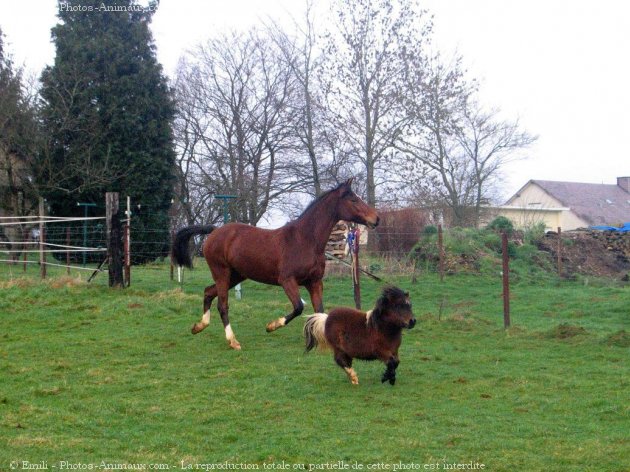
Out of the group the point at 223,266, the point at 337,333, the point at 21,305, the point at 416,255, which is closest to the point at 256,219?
the point at 416,255

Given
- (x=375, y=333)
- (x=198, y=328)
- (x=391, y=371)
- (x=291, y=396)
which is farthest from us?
(x=198, y=328)

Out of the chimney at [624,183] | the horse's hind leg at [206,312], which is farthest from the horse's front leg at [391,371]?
the chimney at [624,183]

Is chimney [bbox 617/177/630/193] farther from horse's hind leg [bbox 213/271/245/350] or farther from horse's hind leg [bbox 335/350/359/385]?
horse's hind leg [bbox 335/350/359/385]

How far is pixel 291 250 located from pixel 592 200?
50.3 metres

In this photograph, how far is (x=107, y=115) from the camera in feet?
95.8

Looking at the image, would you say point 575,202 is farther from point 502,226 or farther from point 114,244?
point 114,244

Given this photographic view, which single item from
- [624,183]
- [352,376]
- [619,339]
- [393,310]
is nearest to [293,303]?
[352,376]

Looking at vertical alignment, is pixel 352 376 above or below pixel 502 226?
below

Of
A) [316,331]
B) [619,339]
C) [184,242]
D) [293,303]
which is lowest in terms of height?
[619,339]

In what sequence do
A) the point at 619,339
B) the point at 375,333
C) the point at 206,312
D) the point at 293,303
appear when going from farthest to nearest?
1. the point at 206,312
2. the point at 619,339
3. the point at 293,303
4. the point at 375,333

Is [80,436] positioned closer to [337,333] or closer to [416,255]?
[337,333]

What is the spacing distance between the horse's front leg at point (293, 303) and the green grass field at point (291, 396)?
0.34 m

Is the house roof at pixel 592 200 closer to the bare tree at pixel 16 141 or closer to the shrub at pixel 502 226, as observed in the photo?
the shrub at pixel 502 226

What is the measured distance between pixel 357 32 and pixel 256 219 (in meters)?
8.99
